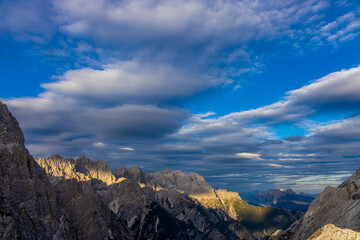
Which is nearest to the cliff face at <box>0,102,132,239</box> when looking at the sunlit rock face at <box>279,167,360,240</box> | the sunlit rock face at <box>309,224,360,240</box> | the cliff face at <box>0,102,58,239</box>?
the cliff face at <box>0,102,58,239</box>

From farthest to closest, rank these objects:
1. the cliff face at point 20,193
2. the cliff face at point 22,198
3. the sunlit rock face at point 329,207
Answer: the cliff face at point 22,198 → the cliff face at point 20,193 → the sunlit rock face at point 329,207

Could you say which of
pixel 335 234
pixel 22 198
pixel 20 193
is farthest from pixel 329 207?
pixel 20 193

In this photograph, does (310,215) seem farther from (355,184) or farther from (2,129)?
(2,129)

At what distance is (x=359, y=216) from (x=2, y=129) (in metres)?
190

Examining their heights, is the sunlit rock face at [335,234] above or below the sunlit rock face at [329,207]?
above

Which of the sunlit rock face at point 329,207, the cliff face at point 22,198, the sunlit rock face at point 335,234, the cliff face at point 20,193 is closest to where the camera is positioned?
the sunlit rock face at point 335,234

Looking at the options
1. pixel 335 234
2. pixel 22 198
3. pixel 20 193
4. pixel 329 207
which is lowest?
pixel 329 207

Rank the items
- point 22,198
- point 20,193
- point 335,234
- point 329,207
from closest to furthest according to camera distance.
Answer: point 335,234
point 329,207
point 22,198
point 20,193

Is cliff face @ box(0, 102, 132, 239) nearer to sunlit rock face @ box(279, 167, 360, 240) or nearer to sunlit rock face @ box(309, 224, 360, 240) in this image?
sunlit rock face @ box(309, 224, 360, 240)

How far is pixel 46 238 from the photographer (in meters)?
163

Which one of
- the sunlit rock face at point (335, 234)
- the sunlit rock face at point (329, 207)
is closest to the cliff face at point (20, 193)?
the sunlit rock face at point (335, 234)

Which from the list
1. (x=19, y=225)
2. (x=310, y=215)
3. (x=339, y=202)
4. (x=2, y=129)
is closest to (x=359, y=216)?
(x=339, y=202)

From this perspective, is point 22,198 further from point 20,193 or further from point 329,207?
point 329,207

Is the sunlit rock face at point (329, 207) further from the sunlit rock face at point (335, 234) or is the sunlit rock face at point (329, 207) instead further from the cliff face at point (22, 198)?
the cliff face at point (22, 198)
